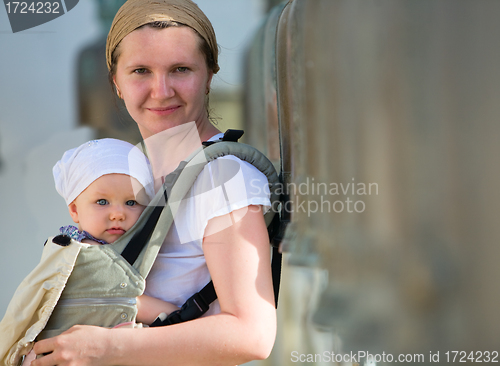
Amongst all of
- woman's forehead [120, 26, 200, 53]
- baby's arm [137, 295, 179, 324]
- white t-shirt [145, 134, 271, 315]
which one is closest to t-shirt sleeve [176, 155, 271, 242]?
white t-shirt [145, 134, 271, 315]

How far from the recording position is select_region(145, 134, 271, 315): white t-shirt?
39.4 inches

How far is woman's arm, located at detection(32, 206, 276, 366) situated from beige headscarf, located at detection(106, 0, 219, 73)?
0.57m

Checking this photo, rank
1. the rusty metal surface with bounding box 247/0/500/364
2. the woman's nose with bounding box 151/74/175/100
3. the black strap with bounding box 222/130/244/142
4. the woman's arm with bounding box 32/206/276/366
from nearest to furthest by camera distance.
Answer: the rusty metal surface with bounding box 247/0/500/364, the woman's arm with bounding box 32/206/276/366, the black strap with bounding box 222/130/244/142, the woman's nose with bounding box 151/74/175/100

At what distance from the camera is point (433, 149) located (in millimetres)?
839

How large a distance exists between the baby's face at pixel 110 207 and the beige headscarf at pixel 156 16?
400mm

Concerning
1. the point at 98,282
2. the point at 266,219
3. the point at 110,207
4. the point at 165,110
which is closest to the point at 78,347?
the point at 98,282

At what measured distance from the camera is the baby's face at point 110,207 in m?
1.19

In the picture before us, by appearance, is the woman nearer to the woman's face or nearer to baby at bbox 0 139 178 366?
the woman's face

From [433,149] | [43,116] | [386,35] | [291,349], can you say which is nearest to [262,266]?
[433,149]

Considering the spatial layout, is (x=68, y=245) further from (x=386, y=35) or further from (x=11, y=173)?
(x=11, y=173)

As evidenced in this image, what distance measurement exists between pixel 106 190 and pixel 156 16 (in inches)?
18.4

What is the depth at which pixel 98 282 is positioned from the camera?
104 centimetres

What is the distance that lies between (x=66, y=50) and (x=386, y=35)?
5.31ft

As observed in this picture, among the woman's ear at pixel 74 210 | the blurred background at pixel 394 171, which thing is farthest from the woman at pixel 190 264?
the woman's ear at pixel 74 210
